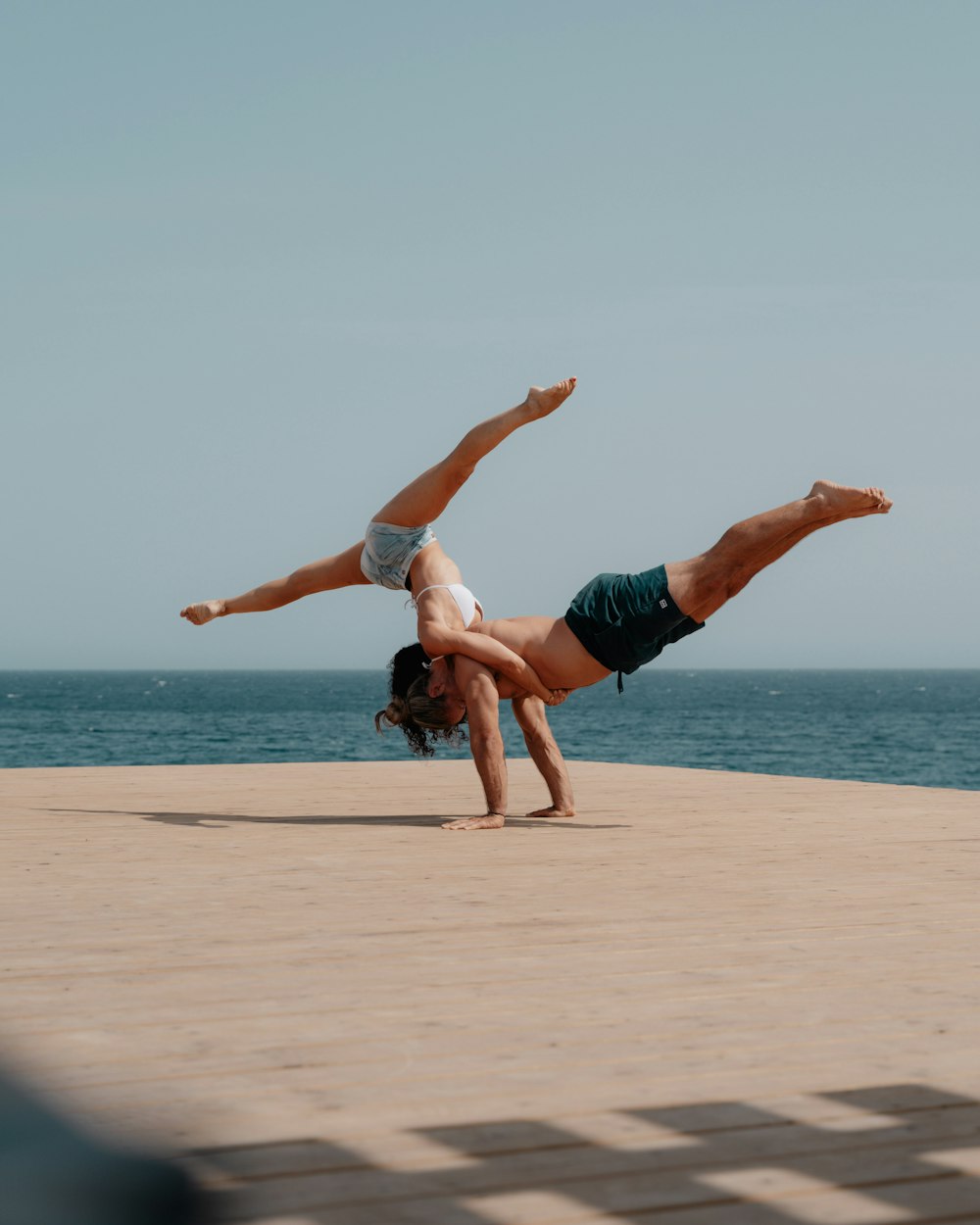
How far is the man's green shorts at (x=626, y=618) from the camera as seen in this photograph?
5578 mm

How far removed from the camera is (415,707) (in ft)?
19.1

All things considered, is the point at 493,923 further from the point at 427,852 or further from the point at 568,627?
the point at 568,627

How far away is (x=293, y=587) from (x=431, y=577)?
823 millimetres

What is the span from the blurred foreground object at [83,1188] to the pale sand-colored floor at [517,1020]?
0.62 m

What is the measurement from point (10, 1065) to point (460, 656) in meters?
3.57

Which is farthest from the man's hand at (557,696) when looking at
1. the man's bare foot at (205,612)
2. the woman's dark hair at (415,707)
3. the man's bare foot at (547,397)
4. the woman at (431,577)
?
the man's bare foot at (205,612)

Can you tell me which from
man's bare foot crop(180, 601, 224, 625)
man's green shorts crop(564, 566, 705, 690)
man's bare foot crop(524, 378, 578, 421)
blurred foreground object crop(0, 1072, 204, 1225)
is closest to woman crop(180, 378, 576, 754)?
man's bare foot crop(524, 378, 578, 421)

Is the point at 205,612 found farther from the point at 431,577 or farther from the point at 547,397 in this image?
the point at 547,397

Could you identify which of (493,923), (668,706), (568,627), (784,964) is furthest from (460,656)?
(668,706)

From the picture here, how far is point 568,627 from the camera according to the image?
5770 millimetres

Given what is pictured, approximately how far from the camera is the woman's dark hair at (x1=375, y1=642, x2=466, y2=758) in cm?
581

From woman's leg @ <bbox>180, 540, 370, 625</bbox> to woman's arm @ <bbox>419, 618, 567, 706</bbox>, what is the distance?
635mm

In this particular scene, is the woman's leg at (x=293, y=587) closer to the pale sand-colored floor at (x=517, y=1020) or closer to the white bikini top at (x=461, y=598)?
the white bikini top at (x=461, y=598)

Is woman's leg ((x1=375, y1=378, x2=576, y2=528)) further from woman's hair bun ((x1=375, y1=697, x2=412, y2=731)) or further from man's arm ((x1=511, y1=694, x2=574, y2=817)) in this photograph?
man's arm ((x1=511, y1=694, x2=574, y2=817))
